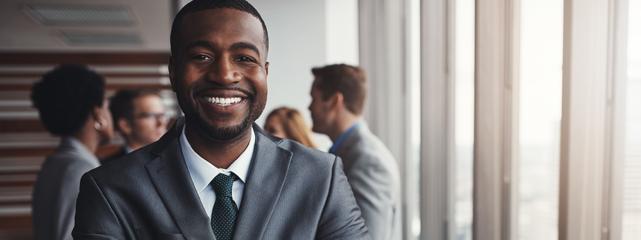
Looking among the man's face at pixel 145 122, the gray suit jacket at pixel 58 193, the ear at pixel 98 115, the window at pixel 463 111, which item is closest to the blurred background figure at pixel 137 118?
the man's face at pixel 145 122

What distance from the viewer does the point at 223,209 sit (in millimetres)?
953

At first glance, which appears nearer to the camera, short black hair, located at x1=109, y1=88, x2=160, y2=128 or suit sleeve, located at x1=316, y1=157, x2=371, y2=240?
suit sleeve, located at x1=316, y1=157, x2=371, y2=240

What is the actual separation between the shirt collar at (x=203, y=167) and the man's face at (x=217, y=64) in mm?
84

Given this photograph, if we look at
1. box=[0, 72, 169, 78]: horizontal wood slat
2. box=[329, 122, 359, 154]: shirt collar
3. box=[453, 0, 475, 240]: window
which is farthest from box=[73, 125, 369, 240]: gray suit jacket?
box=[0, 72, 169, 78]: horizontal wood slat

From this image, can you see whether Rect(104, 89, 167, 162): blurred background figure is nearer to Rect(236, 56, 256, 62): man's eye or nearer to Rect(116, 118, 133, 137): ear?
Rect(116, 118, 133, 137): ear

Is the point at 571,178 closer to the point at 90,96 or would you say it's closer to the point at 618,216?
the point at 618,216

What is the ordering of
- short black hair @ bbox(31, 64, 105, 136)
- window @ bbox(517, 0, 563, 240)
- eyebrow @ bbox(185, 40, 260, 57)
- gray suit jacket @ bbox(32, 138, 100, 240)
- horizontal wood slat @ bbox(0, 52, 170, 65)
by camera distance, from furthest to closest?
horizontal wood slat @ bbox(0, 52, 170, 65)
short black hair @ bbox(31, 64, 105, 136)
gray suit jacket @ bbox(32, 138, 100, 240)
window @ bbox(517, 0, 563, 240)
eyebrow @ bbox(185, 40, 260, 57)

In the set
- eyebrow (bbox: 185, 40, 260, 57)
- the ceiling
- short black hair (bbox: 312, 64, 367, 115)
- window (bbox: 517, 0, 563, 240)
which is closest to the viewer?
eyebrow (bbox: 185, 40, 260, 57)

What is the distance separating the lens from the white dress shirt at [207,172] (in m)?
0.96

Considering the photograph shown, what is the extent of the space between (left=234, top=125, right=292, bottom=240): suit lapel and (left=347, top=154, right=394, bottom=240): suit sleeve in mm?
1010

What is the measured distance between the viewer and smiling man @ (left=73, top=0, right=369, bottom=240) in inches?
34.7

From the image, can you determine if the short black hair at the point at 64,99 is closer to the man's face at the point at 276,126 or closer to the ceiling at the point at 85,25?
the man's face at the point at 276,126

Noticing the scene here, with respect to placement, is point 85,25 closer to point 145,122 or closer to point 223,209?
point 145,122

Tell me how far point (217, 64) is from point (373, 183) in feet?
4.07
